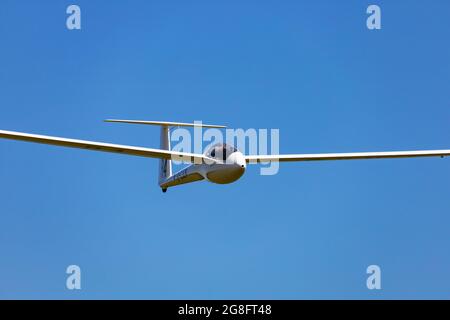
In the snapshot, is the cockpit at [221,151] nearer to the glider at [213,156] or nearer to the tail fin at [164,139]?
the glider at [213,156]

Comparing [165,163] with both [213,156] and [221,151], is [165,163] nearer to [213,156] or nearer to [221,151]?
[213,156]

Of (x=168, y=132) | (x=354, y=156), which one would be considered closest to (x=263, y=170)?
(x=354, y=156)

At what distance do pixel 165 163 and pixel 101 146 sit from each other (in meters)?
9.45

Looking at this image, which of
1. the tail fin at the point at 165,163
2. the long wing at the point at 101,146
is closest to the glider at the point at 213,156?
the long wing at the point at 101,146

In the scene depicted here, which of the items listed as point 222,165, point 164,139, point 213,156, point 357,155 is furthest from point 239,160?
point 164,139

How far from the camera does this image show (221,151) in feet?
73.5

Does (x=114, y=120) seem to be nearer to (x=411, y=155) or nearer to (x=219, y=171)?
(x=219, y=171)

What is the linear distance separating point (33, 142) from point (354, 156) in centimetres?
1204

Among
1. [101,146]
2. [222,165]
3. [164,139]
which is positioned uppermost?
[164,139]

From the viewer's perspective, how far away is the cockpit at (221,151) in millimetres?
22250

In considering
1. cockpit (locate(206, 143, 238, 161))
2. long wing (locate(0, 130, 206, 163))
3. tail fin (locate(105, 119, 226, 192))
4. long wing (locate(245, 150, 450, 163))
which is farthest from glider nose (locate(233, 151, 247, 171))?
tail fin (locate(105, 119, 226, 192))

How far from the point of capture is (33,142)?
2253cm

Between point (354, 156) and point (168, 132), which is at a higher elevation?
point (168, 132)

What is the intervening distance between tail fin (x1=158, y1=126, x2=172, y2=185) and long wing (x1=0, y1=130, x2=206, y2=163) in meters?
7.97
